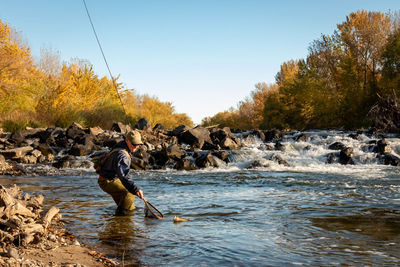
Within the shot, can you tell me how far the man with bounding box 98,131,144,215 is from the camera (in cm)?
631

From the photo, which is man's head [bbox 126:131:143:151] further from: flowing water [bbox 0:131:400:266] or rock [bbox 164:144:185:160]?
rock [bbox 164:144:185:160]

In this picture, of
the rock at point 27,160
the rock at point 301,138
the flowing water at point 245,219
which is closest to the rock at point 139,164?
the flowing water at point 245,219

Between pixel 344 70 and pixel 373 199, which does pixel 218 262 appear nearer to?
pixel 373 199

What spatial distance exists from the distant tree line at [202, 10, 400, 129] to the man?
29.0m

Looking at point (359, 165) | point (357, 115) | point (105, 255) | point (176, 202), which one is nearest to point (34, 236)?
point (105, 255)

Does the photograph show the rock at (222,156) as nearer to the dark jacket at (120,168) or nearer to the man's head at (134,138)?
the dark jacket at (120,168)

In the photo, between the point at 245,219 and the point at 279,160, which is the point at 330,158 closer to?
the point at 279,160

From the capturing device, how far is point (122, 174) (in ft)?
20.7

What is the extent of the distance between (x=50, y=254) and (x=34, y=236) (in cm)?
36

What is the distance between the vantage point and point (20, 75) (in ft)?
95.9

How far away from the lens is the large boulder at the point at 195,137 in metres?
21.6

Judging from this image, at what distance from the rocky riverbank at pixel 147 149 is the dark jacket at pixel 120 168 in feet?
27.8

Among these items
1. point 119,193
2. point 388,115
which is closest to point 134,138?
point 119,193

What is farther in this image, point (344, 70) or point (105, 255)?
point (344, 70)
